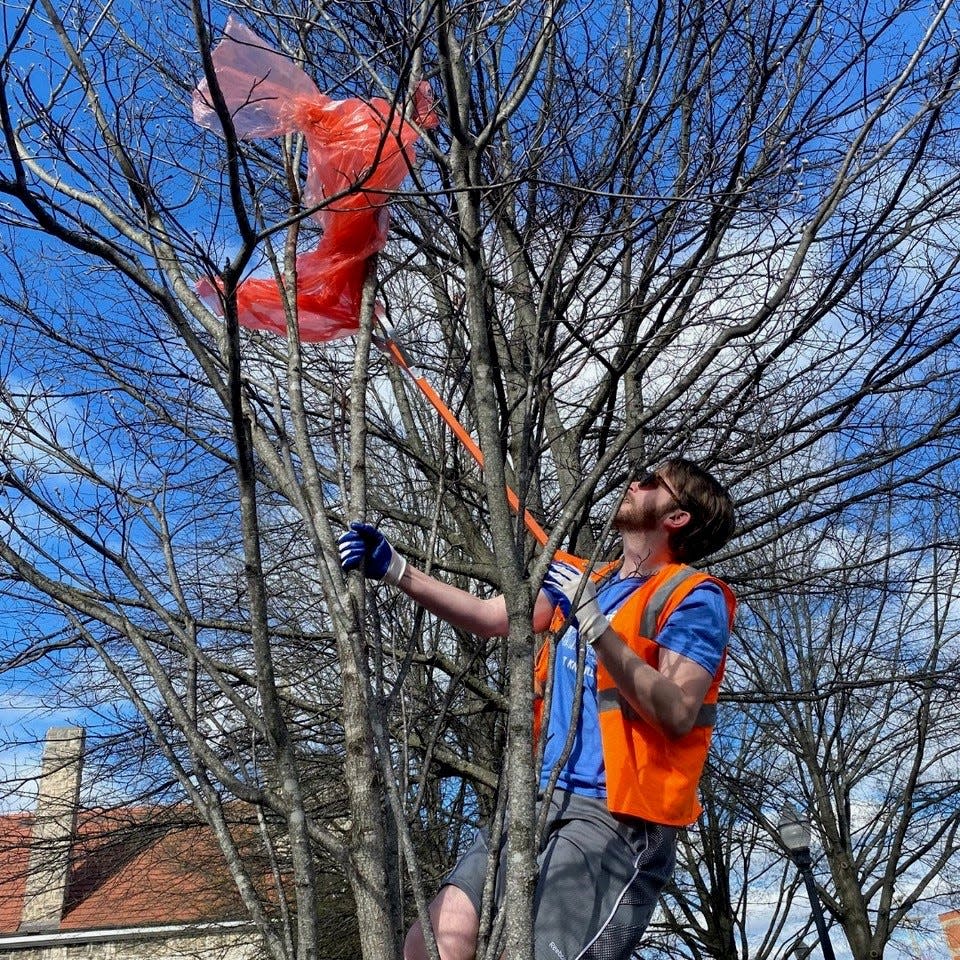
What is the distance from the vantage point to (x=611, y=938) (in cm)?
213

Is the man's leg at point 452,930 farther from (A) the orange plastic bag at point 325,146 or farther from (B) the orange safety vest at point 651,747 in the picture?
(A) the orange plastic bag at point 325,146

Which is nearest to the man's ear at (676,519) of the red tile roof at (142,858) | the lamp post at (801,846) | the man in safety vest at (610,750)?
the man in safety vest at (610,750)

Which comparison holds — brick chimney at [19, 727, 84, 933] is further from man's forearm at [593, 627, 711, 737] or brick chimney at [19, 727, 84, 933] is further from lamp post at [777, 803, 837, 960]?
lamp post at [777, 803, 837, 960]

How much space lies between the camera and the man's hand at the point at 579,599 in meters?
1.96

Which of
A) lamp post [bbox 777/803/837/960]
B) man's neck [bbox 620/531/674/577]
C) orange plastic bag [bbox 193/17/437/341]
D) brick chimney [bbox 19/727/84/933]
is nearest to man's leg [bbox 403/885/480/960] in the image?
man's neck [bbox 620/531/674/577]

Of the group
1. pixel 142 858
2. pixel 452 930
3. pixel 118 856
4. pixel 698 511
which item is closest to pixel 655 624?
pixel 698 511

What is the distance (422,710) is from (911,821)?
735 centimetres

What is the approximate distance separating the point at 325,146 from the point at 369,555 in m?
1.07

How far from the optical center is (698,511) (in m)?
2.64

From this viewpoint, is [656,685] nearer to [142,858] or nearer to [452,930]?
[452,930]

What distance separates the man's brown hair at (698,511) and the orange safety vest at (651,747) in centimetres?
32

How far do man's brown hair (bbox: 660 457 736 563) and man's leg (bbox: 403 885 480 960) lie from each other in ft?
3.53

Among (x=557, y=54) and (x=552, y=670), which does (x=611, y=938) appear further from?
(x=557, y=54)

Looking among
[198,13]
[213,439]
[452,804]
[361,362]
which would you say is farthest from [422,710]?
[198,13]
